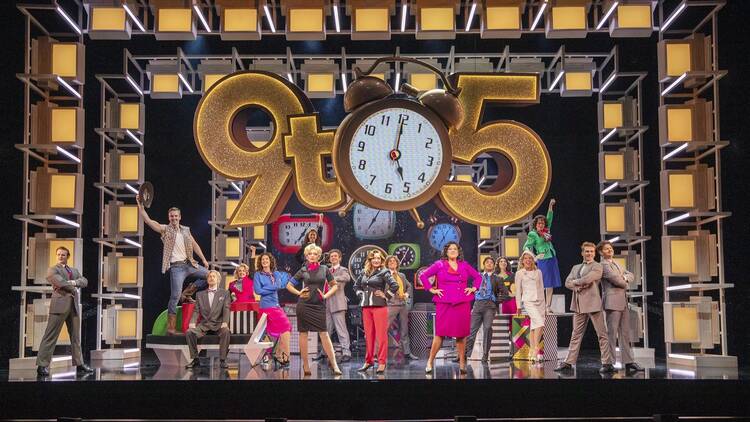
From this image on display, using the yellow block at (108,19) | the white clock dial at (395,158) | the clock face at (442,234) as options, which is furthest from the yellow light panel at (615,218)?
the yellow block at (108,19)

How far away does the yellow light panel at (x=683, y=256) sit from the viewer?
449 inches

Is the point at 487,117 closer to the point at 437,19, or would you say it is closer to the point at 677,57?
the point at 437,19

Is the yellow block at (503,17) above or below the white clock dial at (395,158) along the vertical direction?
above

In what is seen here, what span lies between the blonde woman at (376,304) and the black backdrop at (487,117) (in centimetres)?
503

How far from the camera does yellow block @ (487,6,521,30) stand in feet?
38.6

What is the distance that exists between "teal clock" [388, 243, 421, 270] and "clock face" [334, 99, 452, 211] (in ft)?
28.0

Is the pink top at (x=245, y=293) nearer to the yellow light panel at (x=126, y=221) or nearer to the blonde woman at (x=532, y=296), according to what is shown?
the yellow light panel at (x=126, y=221)

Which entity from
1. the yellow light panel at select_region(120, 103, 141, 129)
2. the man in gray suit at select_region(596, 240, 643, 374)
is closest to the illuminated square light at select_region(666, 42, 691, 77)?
the man in gray suit at select_region(596, 240, 643, 374)

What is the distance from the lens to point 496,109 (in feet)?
59.0

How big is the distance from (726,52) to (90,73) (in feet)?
34.0

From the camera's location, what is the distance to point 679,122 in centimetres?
1148

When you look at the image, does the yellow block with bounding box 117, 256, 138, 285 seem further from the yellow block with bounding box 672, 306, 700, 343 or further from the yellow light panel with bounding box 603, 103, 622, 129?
the yellow block with bounding box 672, 306, 700, 343

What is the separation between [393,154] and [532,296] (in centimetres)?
331

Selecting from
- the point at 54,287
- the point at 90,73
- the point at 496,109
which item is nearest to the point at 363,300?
the point at 54,287
